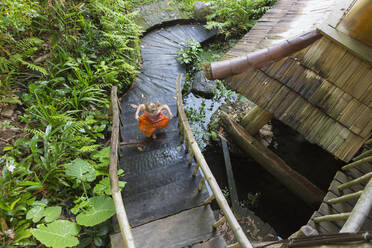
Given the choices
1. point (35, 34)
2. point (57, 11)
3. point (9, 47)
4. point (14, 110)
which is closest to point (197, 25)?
point (57, 11)

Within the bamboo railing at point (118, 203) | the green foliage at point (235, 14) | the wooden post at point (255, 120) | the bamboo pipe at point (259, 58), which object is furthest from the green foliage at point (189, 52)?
the bamboo railing at point (118, 203)

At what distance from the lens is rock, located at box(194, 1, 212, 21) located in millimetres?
8641

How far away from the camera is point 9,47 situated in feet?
14.8

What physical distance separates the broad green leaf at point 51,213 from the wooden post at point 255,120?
4.37m

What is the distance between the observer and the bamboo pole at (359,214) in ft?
6.93

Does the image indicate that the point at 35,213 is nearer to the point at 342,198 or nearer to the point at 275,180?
the point at 342,198

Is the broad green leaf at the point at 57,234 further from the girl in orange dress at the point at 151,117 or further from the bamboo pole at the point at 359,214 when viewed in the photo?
the bamboo pole at the point at 359,214

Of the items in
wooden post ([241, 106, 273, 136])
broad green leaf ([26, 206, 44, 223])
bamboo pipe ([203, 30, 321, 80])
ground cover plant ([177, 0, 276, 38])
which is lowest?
broad green leaf ([26, 206, 44, 223])

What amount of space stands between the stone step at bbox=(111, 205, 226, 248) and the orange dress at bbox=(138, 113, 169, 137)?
1.92m

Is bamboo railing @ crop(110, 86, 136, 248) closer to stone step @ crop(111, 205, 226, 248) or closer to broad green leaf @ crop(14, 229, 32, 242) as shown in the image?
stone step @ crop(111, 205, 226, 248)

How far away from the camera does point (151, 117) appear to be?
4.41 meters

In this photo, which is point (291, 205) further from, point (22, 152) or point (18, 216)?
point (22, 152)

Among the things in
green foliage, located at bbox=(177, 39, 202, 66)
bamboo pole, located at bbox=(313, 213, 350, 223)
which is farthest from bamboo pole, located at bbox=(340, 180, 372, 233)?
green foliage, located at bbox=(177, 39, 202, 66)

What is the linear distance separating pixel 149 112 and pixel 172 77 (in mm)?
2912
